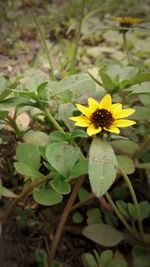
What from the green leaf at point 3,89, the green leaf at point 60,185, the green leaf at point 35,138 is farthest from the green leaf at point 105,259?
the green leaf at point 3,89

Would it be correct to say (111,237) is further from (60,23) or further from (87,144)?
(60,23)

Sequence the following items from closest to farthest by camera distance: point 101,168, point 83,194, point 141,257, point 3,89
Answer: point 101,168, point 3,89, point 141,257, point 83,194

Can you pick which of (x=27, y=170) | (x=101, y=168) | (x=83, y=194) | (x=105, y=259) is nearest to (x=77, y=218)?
(x=83, y=194)

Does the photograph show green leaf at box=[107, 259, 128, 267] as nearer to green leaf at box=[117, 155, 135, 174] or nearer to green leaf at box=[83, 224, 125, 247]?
green leaf at box=[83, 224, 125, 247]

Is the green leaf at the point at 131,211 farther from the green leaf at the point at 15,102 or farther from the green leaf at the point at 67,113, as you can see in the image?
the green leaf at the point at 15,102

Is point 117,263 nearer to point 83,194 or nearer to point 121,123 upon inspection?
point 83,194

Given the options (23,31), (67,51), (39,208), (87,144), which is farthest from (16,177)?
(23,31)
